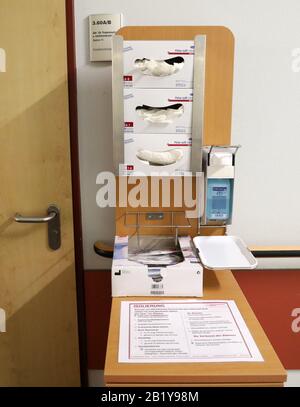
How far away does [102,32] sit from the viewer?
1.43 metres

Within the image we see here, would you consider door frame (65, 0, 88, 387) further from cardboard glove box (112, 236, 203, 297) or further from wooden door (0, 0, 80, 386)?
cardboard glove box (112, 236, 203, 297)

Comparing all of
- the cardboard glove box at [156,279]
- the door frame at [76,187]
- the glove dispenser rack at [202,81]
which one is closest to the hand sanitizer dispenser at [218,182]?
the glove dispenser rack at [202,81]

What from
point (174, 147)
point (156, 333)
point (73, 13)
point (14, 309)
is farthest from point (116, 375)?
point (73, 13)

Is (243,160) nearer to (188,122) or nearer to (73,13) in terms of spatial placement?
(188,122)

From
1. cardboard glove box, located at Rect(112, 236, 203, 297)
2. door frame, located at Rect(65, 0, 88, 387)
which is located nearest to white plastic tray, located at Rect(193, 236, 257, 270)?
cardboard glove box, located at Rect(112, 236, 203, 297)

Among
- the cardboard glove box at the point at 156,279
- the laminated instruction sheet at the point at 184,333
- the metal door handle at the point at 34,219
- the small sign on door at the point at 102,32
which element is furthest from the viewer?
the metal door handle at the point at 34,219

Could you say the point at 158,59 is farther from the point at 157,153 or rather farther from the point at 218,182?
the point at 218,182

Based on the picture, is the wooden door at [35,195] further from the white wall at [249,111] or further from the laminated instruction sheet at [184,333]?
the laminated instruction sheet at [184,333]

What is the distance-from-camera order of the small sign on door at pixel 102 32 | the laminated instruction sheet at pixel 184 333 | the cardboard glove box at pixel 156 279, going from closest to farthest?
the laminated instruction sheet at pixel 184 333
the cardboard glove box at pixel 156 279
the small sign on door at pixel 102 32

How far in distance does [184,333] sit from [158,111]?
2.16 feet

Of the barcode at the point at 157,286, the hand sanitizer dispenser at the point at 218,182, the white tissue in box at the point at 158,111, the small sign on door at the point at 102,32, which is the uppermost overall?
the small sign on door at the point at 102,32

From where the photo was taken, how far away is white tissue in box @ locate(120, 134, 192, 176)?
4.05 feet

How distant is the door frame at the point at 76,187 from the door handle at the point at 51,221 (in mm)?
68

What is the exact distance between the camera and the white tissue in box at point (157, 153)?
48.6 inches
